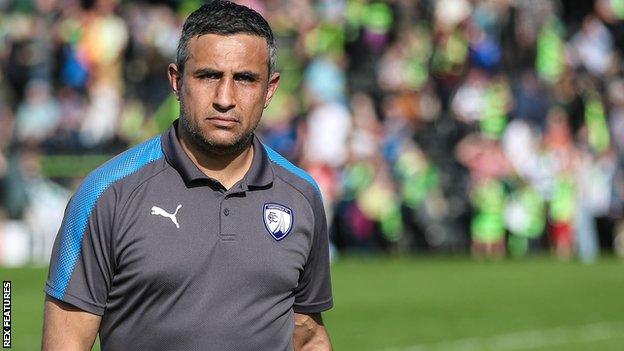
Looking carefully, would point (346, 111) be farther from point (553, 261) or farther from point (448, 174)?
point (553, 261)

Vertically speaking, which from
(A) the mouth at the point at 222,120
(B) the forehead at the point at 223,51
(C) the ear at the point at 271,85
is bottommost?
(A) the mouth at the point at 222,120

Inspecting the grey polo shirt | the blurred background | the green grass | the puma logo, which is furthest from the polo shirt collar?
the blurred background

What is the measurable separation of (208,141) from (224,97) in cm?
16

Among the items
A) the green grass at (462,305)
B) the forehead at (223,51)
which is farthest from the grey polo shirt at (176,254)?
the green grass at (462,305)

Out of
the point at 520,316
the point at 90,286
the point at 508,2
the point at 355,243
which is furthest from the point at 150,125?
the point at 90,286

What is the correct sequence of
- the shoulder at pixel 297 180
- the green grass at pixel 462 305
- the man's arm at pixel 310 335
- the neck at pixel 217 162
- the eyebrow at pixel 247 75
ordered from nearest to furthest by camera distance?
1. the eyebrow at pixel 247 75
2. the neck at pixel 217 162
3. the shoulder at pixel 297 180
4. the man's arm at pixel 310 335
5. the green grass at pixel 462 305

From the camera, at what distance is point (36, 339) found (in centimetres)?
Answer: 1418

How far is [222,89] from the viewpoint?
487 centimetres

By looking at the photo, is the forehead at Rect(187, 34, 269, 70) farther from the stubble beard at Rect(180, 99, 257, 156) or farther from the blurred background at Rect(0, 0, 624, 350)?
the blurred background at Rect(0, 0, 624, 350)

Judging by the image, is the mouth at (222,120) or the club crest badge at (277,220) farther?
the club crest badge at (277,220)

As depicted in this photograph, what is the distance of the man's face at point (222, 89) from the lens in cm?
488

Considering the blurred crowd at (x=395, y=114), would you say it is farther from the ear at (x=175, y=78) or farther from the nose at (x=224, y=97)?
the nose at (x=224, y=97)

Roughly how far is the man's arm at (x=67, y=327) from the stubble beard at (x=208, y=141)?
2.01ft

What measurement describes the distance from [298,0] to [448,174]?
13.6ft
